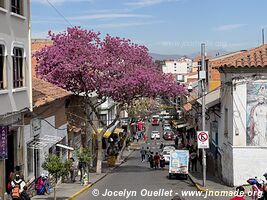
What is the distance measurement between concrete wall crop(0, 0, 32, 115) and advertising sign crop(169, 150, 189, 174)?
12414 mm

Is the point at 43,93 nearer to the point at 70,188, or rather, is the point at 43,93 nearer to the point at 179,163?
the point at 70,188

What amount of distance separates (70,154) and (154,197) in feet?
41.8

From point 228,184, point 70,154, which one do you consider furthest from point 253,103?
point 70,154

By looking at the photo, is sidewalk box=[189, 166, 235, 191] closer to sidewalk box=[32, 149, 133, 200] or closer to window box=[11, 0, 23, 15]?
sidewalk box=[32, 149, 133, 200]

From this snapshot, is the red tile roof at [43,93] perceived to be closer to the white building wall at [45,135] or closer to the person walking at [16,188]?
the white building wall at [45,135]

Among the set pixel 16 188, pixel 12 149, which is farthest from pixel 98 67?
pixel 16 188

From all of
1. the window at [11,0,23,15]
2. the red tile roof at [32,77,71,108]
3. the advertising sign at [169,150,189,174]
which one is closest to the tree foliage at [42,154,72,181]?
the red tile roof at [32,77,71,108]

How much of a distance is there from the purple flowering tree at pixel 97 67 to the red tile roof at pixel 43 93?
2.91 metres

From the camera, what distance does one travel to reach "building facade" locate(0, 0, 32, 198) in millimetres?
19984

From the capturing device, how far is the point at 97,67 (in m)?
34.5

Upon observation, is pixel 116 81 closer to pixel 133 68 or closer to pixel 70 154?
pixel 133 68

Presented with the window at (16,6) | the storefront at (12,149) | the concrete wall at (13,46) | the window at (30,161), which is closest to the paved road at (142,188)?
the window at (30,161)

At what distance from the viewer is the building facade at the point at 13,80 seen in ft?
65.6

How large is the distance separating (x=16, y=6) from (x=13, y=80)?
9.84ft
